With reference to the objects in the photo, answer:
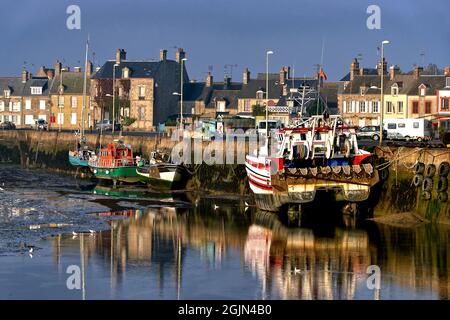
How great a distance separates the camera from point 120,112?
→ 357 feet

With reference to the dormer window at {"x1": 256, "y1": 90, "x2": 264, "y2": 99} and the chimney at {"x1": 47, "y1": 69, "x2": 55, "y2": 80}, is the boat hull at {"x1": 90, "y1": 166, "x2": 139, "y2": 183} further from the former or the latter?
the chimney at {"x1": 47, "y1": 69, "x2": 55, "y2": 80}

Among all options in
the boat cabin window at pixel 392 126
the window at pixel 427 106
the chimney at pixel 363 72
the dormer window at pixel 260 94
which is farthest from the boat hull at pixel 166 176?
the dormer window at pixel 260 94

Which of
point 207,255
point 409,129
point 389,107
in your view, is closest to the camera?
point 207,255

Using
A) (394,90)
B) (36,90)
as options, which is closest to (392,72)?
(394,90)

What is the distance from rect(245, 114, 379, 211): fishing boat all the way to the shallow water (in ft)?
3.97

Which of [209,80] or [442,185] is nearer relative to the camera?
[442,185]

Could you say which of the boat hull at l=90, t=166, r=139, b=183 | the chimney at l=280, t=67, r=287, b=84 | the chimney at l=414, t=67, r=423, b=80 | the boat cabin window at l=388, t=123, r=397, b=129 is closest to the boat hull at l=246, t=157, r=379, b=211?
the boat hull at l=90, t=166, r=139, b=183

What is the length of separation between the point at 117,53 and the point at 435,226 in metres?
76.4

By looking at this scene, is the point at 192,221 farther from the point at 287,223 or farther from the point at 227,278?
the point at 227,278

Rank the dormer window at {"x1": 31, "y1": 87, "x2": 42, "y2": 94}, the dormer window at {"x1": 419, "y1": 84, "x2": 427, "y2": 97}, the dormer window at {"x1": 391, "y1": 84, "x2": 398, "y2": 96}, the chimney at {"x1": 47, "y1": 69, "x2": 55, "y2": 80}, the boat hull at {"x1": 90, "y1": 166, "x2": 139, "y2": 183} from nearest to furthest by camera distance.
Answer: the boat hull at {"x1": 90, "y1": 166, "x2": 139, "y2": 183}
the dormer window at {"x1": 419, "y1": 84, "x2": 427, "y2": 97}
the dormer window at {"x1": 391, "y1": 84, "x2": 398, "y2": 96}
the dormer window at {"x1": 31, "y1": 87, "x2": 42, "y2": 94}
the chimney at {"x1": 47, "y1": 69, "x2": 55, "y2": 80}

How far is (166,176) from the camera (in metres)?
58.2

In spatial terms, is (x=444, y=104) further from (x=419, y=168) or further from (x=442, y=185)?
(x=442, y=185)

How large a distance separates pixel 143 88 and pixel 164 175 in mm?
51505

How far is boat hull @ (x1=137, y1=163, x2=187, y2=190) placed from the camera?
58.0 m
